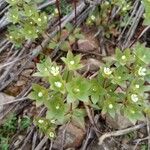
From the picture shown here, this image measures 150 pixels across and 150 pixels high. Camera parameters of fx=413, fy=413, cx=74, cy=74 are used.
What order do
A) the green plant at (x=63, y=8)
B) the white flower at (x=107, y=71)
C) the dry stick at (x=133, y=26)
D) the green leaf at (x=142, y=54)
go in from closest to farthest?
the white flower at (x=107, y=71) < the green leaf at (x=142, y=54) < the dry stick at (x=133, y=26) < the green plant at (x=63, y=8)

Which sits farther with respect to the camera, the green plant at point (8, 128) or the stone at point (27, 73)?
the stone at point (27, 73)

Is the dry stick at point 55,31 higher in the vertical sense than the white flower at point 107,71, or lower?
lower

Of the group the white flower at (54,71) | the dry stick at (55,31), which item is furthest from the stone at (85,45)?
the white flower at (54,71)

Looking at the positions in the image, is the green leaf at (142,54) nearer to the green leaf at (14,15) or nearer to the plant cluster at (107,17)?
the plant cluster at (107,17)

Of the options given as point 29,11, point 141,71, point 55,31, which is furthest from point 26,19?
point 141,71

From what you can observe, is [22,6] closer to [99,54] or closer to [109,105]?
[99,54]

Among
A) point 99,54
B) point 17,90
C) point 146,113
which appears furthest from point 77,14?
point 146,113
